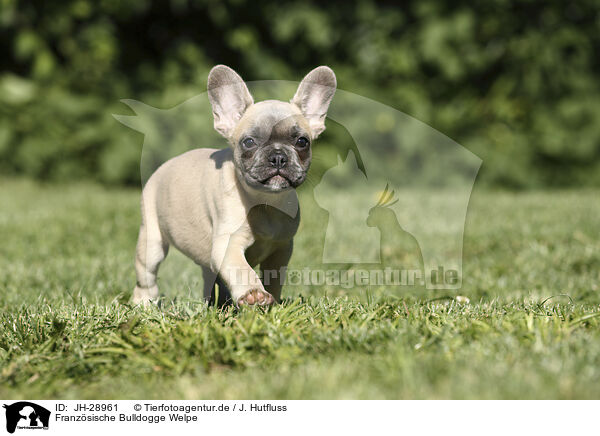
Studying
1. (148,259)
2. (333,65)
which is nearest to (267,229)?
(148,259)

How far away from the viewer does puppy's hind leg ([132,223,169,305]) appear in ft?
11.7

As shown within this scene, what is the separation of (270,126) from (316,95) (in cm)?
35

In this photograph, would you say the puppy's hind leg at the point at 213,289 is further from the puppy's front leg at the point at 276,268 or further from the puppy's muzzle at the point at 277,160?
the puppy's muzzle at the point at 277,160

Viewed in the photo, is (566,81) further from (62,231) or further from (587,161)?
(62,231)

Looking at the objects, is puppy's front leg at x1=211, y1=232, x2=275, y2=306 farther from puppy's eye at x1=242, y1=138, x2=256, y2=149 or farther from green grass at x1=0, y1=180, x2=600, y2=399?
puppy's eye at x1=242, y1=138, x2=256, y2=149

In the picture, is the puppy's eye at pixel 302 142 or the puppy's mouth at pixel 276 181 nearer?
the puppy's mouth at pixel 276 181

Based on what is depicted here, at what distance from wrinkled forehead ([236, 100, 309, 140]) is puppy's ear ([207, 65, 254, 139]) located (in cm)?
10

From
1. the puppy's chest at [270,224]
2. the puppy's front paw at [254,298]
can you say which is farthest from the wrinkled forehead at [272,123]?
the puppy's front paw at [254,298]

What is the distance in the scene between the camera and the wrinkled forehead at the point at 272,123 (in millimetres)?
2955

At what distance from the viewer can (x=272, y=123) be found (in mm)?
2955

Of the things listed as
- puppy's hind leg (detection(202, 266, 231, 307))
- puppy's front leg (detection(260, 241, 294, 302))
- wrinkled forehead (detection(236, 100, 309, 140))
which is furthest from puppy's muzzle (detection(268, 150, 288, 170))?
puppy's hind leg (detection(202, 266, 231, 307))

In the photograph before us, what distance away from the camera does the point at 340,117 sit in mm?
8281

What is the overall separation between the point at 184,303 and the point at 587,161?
8.80m
